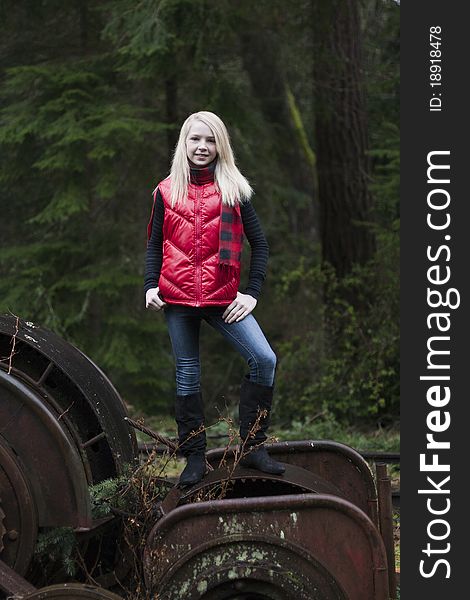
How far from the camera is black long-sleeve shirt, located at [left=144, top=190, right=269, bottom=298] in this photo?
15.5 feet

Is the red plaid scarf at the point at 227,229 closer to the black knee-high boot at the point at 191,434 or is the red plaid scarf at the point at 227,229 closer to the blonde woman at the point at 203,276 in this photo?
the blonde woman at the point at 203,276

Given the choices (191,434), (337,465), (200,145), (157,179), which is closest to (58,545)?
(191,434)

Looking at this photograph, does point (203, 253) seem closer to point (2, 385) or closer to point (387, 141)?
point (2, 385)

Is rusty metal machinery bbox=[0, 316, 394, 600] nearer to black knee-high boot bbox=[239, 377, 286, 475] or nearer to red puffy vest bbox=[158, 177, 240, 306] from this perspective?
black knee-high boot bbox=[239, 377, 286, 475]

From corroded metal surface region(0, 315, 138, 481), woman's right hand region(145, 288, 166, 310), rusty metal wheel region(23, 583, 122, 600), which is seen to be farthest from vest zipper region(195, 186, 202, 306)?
rusty metal wheel region(23, 583, 122, 600)

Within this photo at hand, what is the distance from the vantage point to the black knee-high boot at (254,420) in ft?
15.1

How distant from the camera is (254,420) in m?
4.66

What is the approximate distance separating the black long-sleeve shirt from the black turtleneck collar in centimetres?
19

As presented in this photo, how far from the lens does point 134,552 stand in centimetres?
445

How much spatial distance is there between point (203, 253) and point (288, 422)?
6.95 meters

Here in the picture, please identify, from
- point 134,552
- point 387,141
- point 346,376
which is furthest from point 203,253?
point 387,141

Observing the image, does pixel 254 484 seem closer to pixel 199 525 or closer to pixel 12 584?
pixel 199 525

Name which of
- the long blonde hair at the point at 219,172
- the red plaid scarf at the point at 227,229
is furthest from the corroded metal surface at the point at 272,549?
the long blonde hair at the point at 219,172

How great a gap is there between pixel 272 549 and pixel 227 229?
1460mm
